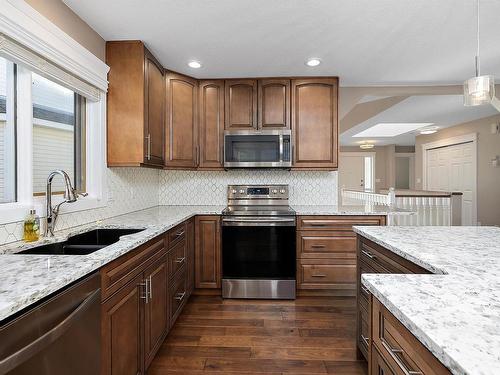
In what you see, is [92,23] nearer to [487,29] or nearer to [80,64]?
[80,64]

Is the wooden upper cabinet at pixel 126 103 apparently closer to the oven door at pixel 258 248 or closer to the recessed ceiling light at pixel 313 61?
the oven door at pixel 258 248

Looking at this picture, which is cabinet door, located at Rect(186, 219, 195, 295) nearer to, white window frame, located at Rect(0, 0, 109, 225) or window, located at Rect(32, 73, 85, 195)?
white window frame, located at Rect(0, 0, 109, 225)

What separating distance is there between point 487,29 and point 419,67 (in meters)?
0.73

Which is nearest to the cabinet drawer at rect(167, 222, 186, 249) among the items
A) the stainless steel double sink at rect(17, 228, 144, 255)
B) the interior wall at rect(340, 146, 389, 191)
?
the stainless steel double sink at rect(17, 228, 144, 255)

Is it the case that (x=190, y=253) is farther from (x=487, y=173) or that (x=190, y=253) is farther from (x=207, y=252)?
(x=487, y=173)

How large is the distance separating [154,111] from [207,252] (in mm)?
1430

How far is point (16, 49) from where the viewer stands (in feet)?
4.96

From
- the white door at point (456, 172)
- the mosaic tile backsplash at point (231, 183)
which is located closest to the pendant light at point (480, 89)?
the mosaic tile backsplash at point (231, 183)

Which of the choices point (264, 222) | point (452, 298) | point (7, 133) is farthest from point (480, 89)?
point (7, 133)

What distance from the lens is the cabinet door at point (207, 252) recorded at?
294cm

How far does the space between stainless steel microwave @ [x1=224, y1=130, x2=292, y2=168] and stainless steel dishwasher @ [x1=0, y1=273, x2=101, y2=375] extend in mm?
2123

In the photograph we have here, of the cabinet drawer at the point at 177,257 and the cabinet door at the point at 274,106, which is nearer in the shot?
the cabinet drawer at the point at 177,257

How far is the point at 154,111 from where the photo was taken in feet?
8.77

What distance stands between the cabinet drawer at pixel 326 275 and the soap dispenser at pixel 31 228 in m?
2.22
